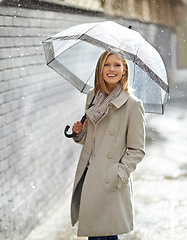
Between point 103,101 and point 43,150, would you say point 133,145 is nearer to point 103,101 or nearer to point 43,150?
point 103,101

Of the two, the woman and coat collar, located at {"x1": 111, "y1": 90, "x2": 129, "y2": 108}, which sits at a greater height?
coat collar, located at {"x1": 111, "y1": 90, "x2": 129, "y2": 108}

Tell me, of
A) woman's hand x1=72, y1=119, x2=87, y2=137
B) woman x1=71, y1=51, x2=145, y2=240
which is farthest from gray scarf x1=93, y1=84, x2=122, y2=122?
woman's hand x1=72, y1=119, x2=87, y2=137

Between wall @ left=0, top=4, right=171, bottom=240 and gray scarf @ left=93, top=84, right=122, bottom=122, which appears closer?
gray scarf @ left=93, top=84, right=122, bottom=122

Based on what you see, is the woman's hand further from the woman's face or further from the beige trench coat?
the woman's face

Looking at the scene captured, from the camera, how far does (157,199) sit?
609cm

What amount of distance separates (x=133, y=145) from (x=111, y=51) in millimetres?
660

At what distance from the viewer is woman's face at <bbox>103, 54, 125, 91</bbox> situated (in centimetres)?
319

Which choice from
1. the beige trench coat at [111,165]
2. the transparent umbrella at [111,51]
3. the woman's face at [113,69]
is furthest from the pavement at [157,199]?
the woman's face at [113,69]

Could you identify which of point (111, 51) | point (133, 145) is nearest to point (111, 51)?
point (111, 51)

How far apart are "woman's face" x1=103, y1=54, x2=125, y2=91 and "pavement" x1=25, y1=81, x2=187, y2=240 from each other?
2.35 meters

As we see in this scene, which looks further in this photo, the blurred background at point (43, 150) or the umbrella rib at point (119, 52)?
the blurred background at point (43, 150)

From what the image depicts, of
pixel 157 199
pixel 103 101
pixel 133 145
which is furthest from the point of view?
pixel 157 199

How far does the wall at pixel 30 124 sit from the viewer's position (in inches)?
169

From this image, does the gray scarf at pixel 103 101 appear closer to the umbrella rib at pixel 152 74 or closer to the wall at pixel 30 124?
the umbrella rib at pixel 152 74
